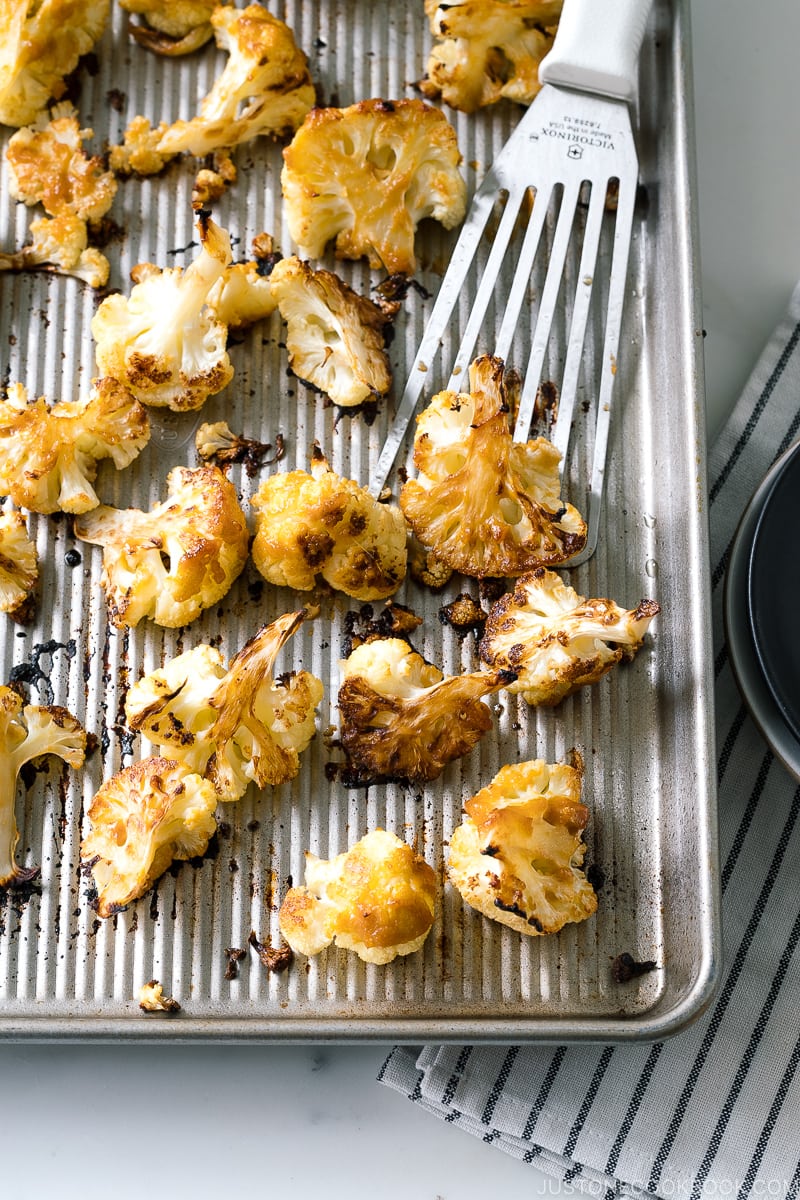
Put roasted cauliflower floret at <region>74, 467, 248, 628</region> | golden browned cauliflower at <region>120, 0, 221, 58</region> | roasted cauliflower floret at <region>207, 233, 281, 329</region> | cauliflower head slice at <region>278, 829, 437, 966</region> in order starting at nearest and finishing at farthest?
1. cauliflower head slice at <region>278, 829, 437, 966</region>
2. roasted cauliflower floret at <region>74, 467, 248, 628</region>
3. roasted cauliflower floret at <region>207, 233, 281, 329</region>
4. golden browned cauliflower at <region>120, 0, 221, 58</region>

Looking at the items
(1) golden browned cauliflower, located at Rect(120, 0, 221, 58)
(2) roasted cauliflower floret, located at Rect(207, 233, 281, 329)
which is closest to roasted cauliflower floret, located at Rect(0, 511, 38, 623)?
(2) roasted cauliflower floret, located at Rect(207, 233, 281, 329)

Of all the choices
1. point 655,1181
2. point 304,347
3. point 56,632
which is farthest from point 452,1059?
point 304,347

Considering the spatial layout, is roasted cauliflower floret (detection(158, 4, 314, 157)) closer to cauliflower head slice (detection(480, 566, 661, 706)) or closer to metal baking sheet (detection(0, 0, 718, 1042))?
metal baking sheet (detection(0, 0, 718, 1042))

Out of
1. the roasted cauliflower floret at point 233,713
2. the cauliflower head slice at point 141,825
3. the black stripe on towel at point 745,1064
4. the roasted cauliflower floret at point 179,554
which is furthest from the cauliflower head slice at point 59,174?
the black stripe on towel at point 745,1064

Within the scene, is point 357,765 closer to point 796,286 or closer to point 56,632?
point 56,632

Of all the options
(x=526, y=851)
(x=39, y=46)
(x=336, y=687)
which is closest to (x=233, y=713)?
(x=336, y=687)
